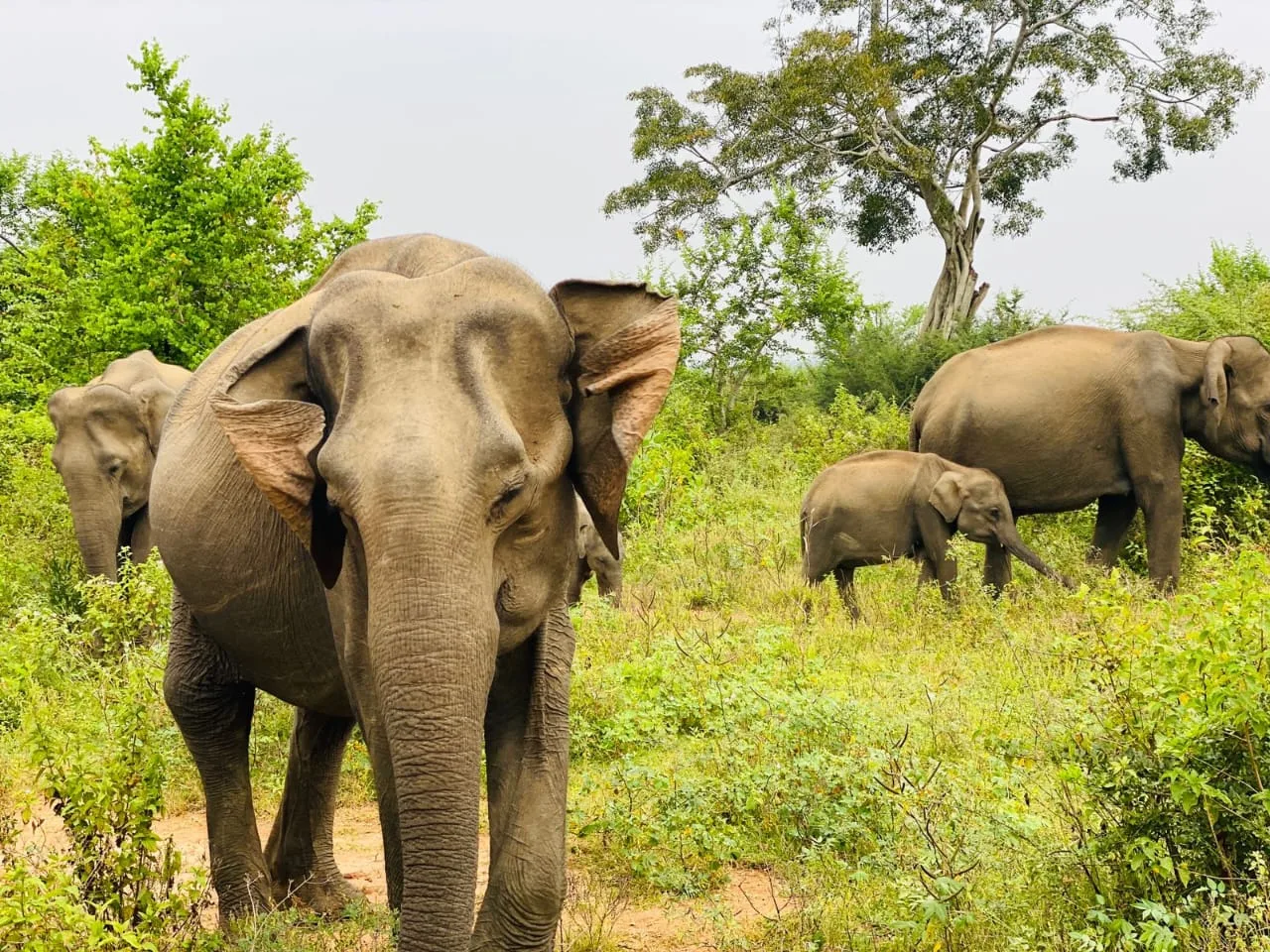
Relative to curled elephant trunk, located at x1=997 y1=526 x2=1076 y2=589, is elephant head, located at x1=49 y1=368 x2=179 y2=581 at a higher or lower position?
higher

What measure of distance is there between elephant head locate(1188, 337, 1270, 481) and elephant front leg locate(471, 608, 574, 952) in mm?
9386

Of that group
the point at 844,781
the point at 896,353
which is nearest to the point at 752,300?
the point at 896,353

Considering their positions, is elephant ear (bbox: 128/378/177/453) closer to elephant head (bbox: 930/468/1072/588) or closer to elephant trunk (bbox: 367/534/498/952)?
elephant head (bbox: 930/468/1072/588)

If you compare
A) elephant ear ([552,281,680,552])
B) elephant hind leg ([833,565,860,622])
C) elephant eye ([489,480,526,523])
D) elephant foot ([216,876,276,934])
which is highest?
elephant ear ([552,281,680,552])

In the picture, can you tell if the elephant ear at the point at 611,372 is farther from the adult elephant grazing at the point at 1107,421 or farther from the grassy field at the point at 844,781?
the adult elephant grazing at the point at 1107,421

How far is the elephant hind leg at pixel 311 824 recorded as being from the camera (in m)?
5.90

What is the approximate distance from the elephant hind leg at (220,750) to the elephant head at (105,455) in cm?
751

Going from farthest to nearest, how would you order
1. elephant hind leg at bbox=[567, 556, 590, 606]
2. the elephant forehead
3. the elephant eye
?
elephant hind leg at bbox=[567, 556, 590, 606] → the elephant forehead → the elephant eye

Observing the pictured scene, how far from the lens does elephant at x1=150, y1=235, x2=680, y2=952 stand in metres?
3.36

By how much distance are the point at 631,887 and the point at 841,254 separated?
68.1ft

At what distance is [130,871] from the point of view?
4.83m

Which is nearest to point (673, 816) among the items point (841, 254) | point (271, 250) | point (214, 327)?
point (214, 327)

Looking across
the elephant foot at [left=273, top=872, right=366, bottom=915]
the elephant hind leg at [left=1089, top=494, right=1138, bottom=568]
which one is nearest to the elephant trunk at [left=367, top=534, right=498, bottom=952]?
the elephant foot at [left=273, top=872, right=366, bottom=915]

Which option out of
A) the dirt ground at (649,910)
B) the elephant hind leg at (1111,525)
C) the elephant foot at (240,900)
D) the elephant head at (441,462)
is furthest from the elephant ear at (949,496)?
the elephant head at (441,462)
